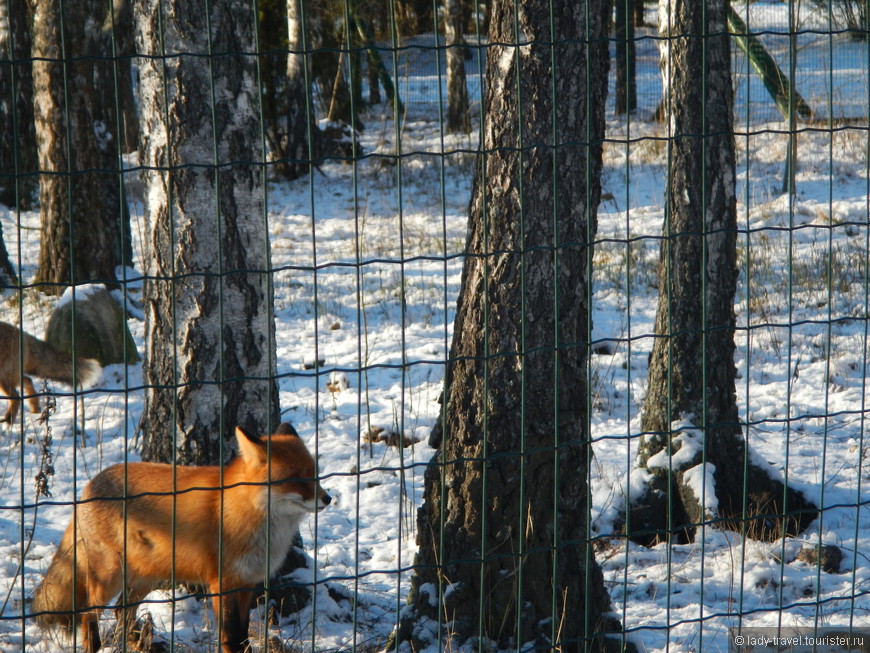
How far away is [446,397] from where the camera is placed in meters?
3.53

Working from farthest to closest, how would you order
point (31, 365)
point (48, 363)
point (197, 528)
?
point (48, 363) → point (31, 365) → point (197, 528)

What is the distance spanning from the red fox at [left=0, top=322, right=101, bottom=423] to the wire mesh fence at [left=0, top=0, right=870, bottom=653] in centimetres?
3

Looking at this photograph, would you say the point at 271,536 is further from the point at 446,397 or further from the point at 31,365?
the point at 31,365

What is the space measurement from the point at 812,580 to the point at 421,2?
25735mm

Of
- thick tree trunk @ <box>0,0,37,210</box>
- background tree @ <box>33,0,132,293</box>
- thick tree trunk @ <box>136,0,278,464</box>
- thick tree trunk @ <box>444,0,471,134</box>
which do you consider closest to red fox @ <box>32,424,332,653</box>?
thick tree trunk @ <box>136,0,278,464</box>

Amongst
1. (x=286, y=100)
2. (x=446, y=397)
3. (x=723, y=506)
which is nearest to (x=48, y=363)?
(x=446, y=397)

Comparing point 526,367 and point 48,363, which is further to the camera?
point 48,363

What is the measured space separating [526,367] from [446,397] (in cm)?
62

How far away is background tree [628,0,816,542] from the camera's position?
19.5 feet

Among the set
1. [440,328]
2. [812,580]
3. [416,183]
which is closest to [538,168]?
[812,580]

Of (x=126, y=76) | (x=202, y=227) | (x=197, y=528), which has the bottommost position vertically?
(x=197, y=528)

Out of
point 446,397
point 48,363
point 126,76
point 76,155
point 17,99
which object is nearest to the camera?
point 446,397

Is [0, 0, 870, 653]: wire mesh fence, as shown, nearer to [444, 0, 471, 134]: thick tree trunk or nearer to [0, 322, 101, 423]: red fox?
[0, 322, 101, 423]: red fox

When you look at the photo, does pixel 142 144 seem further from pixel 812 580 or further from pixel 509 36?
pixel 812 580
